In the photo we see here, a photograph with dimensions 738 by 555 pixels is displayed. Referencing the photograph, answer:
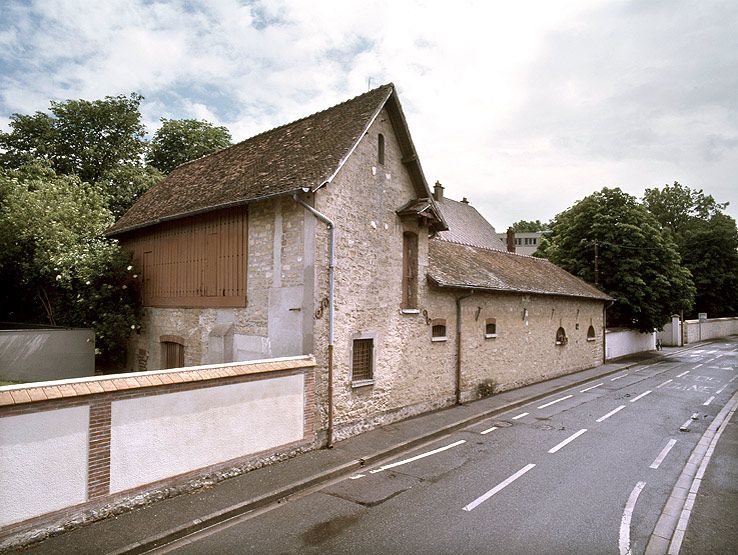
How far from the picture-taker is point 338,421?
1154 centimetres

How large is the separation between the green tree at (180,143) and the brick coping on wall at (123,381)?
28.1 meters

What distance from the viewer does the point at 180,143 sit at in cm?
3447

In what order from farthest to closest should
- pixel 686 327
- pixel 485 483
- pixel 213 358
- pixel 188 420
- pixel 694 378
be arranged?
pixel 686 327
pixel 694 378
pixel 213 358
pixel 485 483
pixel 188 420

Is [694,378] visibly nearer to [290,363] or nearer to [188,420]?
[290,363]

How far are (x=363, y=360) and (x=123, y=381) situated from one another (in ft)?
21.1

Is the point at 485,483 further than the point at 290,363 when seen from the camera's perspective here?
No

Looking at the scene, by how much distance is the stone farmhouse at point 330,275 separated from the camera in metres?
11.2

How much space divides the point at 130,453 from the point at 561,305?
2077 centimetres

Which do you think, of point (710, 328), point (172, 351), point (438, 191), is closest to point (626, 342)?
point (438, 191)

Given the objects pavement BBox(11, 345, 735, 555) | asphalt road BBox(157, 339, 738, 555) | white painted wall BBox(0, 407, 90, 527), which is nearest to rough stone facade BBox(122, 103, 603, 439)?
pavement BBox(11, 345, 735, 555)

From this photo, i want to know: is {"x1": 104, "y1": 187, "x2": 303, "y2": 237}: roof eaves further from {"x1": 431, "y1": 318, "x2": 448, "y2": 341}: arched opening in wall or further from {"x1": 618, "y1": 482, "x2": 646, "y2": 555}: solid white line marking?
{"x1": 618, "y1": 482, "x2": 646, "y2": 555}: solid white line marking

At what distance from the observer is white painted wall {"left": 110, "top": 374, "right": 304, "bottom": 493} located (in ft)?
24.3

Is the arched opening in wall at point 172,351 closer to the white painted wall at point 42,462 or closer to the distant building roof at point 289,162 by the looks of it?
the distant building roof at point 289,162

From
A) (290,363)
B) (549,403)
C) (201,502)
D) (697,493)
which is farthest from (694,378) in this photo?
(201,502)
